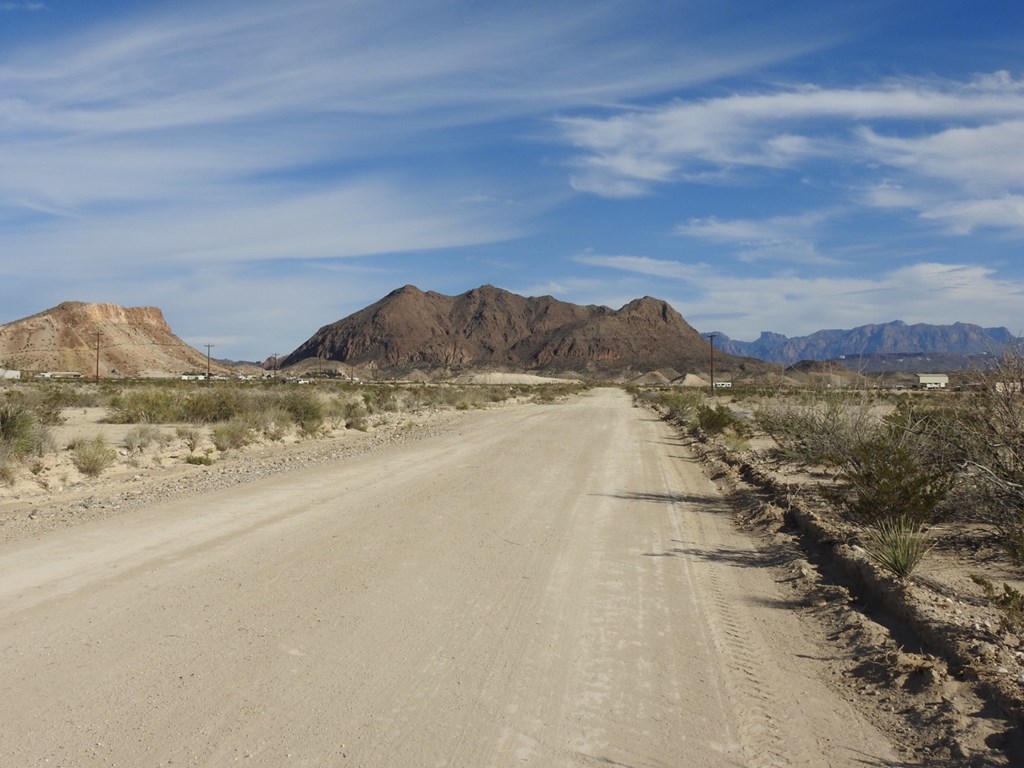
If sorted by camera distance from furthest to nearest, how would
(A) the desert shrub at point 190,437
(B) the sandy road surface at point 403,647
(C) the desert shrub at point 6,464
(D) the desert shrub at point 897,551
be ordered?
(A) the desert shrub at point 190,437, (C) the desert shrub at point 6,464, (D) the desert shrub at point 897,551, (B) the sandy road surface at point 403,647

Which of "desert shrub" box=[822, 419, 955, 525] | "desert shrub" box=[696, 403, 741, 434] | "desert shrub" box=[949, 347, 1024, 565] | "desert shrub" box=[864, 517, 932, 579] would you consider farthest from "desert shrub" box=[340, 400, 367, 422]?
"desert shrub" box=[864, 517, 932, 579]

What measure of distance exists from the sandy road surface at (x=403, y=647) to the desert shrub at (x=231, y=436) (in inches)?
391

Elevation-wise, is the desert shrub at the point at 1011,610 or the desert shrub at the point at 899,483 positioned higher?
the desert shrub at the point at 899,483

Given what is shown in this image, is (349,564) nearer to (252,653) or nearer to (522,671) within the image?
(252,653)

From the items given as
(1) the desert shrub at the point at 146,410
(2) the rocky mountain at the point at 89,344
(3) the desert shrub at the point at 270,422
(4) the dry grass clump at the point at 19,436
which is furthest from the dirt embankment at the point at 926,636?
(2) the rocky mountain at the point at 89,344

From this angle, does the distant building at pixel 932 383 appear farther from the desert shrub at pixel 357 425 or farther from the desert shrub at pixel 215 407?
the desert shrub at pixel 215 407

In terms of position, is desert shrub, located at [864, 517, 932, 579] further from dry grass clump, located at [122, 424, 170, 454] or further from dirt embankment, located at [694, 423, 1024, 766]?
dry grass clump, located at [122, 424, 170, 454]

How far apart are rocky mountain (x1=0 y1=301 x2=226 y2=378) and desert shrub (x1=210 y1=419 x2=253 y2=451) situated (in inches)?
4490

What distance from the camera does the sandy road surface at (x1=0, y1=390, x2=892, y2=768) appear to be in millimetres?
4516

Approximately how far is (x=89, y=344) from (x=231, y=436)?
133 metres

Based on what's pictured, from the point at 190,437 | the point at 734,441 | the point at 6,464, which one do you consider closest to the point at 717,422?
the point at 734,441

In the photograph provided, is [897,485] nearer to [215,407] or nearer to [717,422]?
[717,422]

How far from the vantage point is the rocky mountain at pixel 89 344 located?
130 meters

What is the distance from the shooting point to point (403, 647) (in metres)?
6.02
